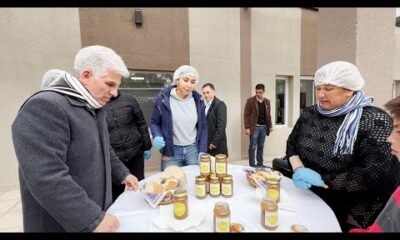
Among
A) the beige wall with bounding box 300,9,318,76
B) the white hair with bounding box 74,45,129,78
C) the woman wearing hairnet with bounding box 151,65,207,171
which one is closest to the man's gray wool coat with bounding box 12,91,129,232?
the white hair with bounding box 74,45,129,78

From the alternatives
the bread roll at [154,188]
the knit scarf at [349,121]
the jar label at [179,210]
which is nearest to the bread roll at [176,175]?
the bread roll at [154,188]

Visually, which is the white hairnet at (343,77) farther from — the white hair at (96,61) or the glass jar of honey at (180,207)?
the white hair at (96,61)

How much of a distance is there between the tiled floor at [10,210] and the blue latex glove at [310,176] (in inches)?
98.6

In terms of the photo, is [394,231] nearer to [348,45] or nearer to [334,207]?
[334,207]

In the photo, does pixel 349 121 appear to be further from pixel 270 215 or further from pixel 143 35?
pixel 143 35

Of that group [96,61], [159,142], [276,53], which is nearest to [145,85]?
[159,142]

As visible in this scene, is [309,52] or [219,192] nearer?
[219,192]

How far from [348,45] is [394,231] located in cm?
182

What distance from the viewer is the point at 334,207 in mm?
1329

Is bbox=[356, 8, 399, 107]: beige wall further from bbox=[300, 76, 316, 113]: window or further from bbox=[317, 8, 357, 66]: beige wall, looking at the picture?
bbox=[300, 76, 316, 113]: window

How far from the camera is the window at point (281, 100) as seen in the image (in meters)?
5.25

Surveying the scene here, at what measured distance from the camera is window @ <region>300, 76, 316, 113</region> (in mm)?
5484

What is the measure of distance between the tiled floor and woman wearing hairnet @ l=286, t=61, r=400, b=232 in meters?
2.62

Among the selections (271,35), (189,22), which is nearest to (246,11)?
(271,35)
